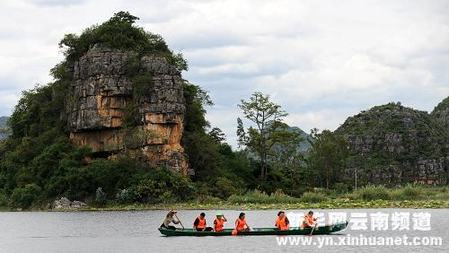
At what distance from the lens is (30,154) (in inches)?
3826

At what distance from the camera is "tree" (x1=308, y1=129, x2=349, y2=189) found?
363 ft

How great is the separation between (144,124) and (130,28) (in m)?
14.3

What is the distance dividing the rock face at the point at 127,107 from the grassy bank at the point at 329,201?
7594 mm

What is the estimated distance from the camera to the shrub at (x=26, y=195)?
89.2 m

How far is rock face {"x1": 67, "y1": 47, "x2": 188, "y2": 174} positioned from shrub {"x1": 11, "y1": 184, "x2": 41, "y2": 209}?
24.6 ft

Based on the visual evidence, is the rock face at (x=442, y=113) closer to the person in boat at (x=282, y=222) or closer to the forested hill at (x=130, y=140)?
the forested hill at (x=130, y=140)

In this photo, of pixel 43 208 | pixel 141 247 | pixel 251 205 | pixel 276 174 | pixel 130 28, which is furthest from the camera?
pixel 276 174

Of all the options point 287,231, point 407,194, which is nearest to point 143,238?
point 287,231

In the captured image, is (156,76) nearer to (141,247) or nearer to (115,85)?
(115,85)

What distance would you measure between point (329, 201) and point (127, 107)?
27897mm

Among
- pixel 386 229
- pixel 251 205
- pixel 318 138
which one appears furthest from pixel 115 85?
pixel 386 229

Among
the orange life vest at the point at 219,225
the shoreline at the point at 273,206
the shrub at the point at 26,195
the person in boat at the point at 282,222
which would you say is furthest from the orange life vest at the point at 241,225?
the shrub at the point at 26,195

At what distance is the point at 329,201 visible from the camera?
74062mm

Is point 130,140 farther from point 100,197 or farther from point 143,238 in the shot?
point 143,238
